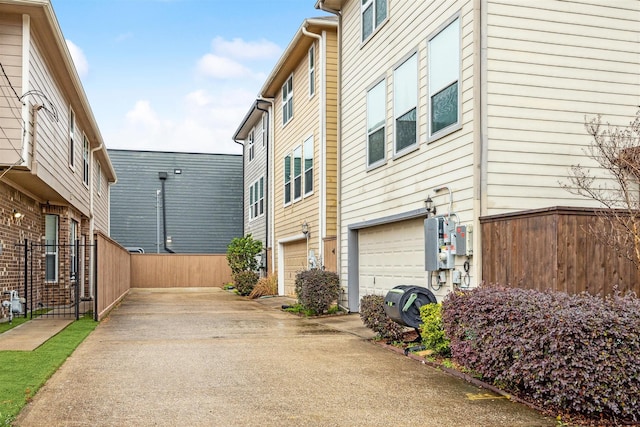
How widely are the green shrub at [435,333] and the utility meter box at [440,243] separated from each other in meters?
1.02

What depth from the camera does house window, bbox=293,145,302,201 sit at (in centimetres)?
1833

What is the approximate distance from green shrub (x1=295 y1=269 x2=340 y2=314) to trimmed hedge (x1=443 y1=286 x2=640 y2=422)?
753 cm

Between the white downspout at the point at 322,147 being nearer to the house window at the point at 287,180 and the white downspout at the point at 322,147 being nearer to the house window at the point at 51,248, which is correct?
the house window at the point at 287,180

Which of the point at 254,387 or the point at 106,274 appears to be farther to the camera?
the point at 106,274

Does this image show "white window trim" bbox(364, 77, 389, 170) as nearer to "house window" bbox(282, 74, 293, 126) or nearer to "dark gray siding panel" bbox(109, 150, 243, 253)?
"house window" bbox(282, 74, 293, 126)

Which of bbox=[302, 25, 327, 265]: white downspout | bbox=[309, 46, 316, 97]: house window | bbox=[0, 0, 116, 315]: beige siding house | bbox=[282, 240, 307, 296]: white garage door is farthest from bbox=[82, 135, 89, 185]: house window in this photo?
bbox=[302, 25, 327, 265]: white downspout

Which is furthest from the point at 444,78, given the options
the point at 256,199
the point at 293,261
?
the point at 256,199

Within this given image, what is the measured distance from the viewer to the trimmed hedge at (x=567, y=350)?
4996mm

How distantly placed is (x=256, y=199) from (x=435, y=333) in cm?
1860

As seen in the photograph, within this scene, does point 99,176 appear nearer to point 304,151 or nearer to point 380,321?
point 304,151

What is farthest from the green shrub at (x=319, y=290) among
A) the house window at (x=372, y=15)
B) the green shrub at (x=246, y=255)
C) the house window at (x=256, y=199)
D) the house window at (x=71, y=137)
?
the house window at (x=256, y=199)

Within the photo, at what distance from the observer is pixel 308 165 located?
685 inches

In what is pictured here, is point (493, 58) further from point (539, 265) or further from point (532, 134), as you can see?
point (539, 265)

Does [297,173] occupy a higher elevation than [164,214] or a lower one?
higher
